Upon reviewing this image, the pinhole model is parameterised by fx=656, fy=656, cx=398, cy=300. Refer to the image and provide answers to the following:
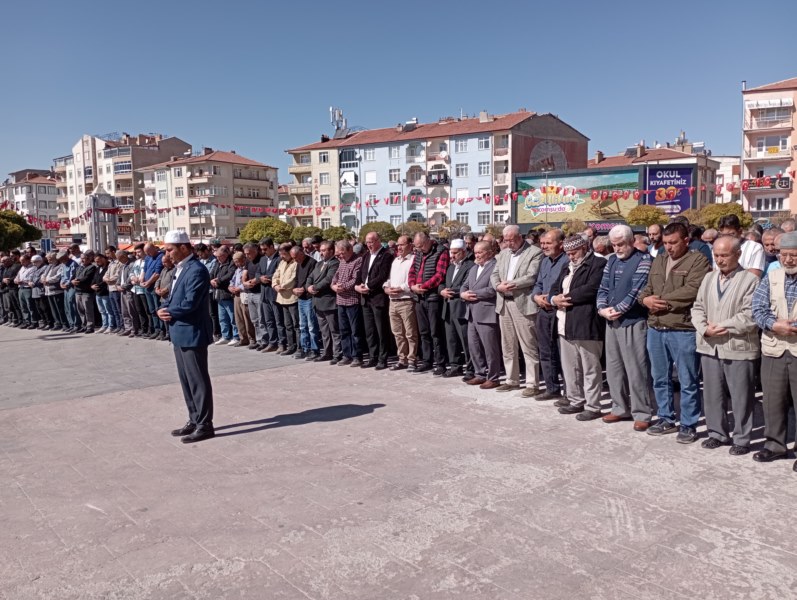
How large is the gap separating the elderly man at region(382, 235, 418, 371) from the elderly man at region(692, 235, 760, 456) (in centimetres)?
430

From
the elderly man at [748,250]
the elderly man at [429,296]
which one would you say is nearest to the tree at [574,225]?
the elderly man at [429,296]

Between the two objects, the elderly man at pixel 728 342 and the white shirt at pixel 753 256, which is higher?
the white shirt at pixel 753 256

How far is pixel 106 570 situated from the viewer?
3.72 metres

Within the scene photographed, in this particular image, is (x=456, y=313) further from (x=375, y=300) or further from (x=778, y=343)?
(x=778, y=343)

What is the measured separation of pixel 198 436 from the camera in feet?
20.3

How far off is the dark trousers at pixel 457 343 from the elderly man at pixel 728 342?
3457mm

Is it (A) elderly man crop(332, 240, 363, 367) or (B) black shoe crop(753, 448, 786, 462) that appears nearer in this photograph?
(B) black shoe crop(753, 448, 786, 462)

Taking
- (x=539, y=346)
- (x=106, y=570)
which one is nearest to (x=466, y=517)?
(x=106, y=570)

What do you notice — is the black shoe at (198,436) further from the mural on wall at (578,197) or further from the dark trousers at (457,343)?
the mural on wall at (578,197)

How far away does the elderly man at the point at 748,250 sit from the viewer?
659 cm

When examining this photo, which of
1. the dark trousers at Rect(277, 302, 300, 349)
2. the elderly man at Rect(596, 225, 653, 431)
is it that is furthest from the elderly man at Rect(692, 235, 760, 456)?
the dark trousers at Rect(277, 302, 300, 349)

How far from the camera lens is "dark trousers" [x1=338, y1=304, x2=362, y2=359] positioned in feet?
32.0

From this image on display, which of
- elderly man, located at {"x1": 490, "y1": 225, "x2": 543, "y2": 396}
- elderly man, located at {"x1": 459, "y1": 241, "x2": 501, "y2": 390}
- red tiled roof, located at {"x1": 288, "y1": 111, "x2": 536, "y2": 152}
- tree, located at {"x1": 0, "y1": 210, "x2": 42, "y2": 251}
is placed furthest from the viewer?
red tiled roof, located at {"x1": 288, "y1": 111, "x2": 536, "y2": 152}

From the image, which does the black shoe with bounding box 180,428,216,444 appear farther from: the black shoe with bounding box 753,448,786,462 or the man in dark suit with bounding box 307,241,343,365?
the black shoe with bounding box 753,448,786,462
